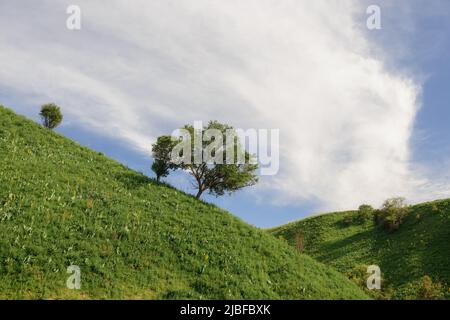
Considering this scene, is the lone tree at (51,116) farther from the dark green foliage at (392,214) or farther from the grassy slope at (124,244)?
the dark green foliage at (392,214)

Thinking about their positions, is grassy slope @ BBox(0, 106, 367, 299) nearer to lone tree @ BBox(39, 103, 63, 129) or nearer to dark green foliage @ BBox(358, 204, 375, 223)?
lone tree @ BBox(39, 103, 63, 129)

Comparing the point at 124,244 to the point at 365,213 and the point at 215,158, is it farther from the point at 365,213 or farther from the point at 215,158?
the point at 365,213

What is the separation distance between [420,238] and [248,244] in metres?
30.3

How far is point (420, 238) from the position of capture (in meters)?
50.5

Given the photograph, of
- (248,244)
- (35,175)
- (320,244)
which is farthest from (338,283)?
(320,244)

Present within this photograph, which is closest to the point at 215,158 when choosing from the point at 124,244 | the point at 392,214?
the point at 124,244

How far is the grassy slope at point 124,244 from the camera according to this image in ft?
72.6

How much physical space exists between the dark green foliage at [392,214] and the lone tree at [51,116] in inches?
2008

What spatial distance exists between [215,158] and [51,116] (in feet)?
89.8

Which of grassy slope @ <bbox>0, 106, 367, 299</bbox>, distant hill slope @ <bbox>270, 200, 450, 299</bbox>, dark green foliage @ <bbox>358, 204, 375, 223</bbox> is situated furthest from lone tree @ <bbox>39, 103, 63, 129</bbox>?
dark green foliage @ <bbox>358, 204, 375, 223</bbox>

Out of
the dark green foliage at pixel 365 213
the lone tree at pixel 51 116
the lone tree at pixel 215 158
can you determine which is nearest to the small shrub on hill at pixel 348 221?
the dark green foliage at pixel 365 213

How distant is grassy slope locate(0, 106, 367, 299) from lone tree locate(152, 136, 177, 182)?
5.72m

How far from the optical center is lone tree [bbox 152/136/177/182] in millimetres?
46447
